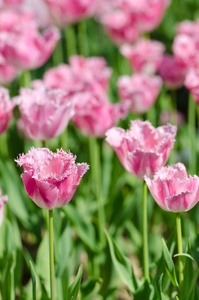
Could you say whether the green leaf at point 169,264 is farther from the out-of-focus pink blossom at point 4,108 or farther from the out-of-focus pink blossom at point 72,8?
the out-of-focus pink blossom at point 72,8

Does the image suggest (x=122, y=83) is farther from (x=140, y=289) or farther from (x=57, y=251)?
(x=140, y=289)

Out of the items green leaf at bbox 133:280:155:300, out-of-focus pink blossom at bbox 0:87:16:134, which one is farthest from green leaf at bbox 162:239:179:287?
out-of-focus pink blossom at bbox 0:87:16:134

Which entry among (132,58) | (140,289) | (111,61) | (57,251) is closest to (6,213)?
(57,251)

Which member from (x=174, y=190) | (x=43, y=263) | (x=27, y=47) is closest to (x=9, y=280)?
(x=43, y=263)

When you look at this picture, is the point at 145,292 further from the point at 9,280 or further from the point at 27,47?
the point at 27,47

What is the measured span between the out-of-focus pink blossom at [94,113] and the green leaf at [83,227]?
258 millimetres

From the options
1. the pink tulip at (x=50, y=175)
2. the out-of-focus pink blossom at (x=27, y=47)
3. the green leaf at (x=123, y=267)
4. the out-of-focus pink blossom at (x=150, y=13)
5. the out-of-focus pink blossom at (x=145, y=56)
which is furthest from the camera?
the out-of-focus pink blossom at (x=150, y=13)

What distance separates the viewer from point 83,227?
1675 mm

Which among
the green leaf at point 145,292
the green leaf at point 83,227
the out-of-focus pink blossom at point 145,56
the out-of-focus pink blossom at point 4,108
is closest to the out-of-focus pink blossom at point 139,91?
Answer: the out-of-focus pink blossom at point 145,56

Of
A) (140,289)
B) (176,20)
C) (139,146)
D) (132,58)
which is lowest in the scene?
(140,289)

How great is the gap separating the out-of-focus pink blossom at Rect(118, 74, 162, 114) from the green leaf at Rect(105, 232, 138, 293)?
0.71 metres

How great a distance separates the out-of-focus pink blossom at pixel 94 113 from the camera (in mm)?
1636

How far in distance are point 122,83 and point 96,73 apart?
123 mm

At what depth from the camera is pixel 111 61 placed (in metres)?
2.98
